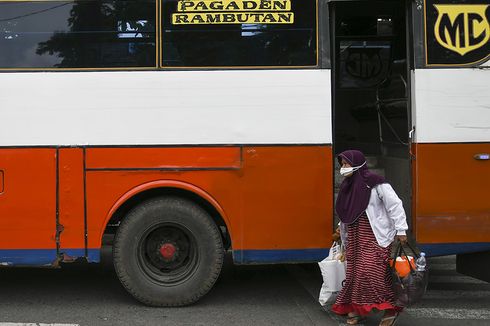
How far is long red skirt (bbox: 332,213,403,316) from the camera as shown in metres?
4.14

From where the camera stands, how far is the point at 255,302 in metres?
5.02

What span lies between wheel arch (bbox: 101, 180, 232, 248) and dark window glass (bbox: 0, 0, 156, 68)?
112cm

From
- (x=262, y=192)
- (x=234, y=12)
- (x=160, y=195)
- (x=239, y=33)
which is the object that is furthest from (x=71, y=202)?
(x=234, y=12)

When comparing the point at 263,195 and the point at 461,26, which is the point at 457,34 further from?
the point at 263,195

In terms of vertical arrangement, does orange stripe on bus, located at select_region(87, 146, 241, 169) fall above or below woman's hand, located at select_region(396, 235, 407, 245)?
above

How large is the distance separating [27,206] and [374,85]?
14.5 ft

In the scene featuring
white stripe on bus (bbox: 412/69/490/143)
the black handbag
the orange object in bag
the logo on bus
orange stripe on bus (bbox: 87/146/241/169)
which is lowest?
the black handbag

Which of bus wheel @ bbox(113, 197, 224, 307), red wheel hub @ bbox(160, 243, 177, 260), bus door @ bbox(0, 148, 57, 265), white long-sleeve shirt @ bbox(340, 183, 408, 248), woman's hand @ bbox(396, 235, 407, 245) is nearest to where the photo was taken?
woman's hand @ bbox(396, 235, 407, 245)

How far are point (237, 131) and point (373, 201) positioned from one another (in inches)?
53.1

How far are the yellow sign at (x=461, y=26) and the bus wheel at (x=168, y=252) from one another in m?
2.73

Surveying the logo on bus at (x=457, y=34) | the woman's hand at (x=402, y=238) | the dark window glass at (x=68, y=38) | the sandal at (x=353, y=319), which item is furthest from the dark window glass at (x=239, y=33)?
the sandal at (x=353, y=319)

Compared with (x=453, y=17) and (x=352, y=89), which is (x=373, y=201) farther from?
A: (x=352, y=89)

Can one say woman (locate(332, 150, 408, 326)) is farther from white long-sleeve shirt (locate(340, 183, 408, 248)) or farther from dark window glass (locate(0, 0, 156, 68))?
dark window glass (locate(0, 0, 156, 68))

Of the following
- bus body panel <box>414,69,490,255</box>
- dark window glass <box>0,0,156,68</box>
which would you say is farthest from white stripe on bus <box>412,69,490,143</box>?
dark window glass <box>0,0,156,68</box>
